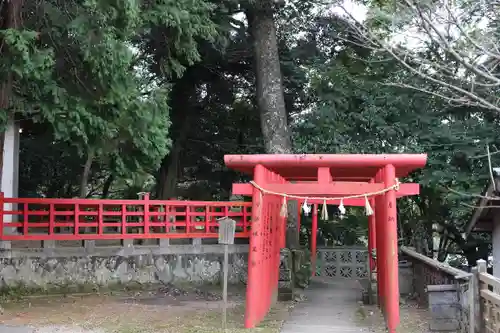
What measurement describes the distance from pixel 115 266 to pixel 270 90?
617cm

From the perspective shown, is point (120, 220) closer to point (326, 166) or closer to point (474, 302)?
point (326, 166)

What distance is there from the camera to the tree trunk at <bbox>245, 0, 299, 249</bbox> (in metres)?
15.0

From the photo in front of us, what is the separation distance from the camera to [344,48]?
16.6 metres

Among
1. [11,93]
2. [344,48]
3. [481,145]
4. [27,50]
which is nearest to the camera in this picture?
[27,50]

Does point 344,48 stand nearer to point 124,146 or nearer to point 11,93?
point 124,146

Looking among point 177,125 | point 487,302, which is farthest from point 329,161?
point 177,125

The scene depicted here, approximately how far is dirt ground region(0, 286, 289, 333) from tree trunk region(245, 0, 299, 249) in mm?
3918

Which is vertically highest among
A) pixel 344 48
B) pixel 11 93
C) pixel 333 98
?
pixel 344 48

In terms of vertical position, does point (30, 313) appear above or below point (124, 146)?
below

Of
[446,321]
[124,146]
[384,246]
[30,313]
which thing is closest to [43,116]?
[124,146]

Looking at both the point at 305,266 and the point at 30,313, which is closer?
the point at 30,313

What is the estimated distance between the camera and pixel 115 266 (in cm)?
1316

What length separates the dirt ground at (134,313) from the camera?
8805 mm

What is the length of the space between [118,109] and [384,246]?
17.0 feet
